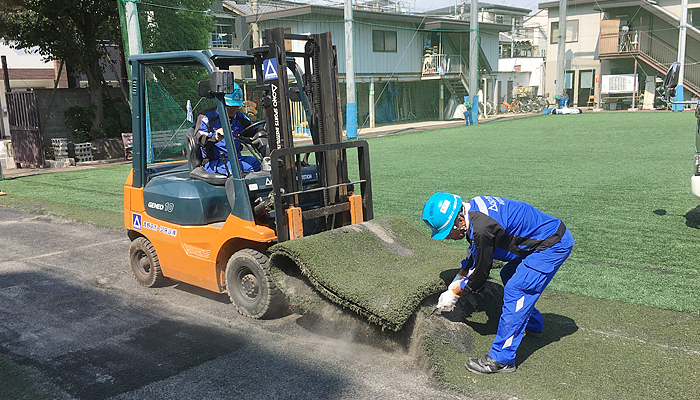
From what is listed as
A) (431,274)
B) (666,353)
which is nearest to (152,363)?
(431,274)

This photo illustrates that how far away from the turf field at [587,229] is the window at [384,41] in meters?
14.4

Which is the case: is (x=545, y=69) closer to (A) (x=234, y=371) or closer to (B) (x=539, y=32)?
(B) (x=539, y=32)

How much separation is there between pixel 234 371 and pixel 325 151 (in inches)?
86.4

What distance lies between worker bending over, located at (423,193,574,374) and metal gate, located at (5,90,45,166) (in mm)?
18615

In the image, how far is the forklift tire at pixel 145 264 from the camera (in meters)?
6.49

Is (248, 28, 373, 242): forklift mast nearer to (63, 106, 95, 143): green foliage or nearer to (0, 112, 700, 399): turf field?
(0, 112, 700, 399): turf field

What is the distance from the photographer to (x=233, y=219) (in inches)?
213

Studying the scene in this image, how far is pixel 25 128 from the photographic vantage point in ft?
64.2

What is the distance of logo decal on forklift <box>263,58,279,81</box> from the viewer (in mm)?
5281

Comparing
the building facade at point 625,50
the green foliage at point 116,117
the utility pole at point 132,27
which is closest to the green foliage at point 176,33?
the utility pole at point 132,27

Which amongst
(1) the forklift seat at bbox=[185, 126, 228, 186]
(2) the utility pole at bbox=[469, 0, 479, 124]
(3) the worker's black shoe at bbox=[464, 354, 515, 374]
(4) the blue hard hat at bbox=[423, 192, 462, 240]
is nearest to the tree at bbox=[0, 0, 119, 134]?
(1) the forklift seat at bbox=[185, 126, 228, 186]

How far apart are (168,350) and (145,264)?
82.4 inches

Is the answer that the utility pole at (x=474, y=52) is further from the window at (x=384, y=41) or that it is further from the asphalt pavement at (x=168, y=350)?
the asphalt pavement at (x=168, y=350)

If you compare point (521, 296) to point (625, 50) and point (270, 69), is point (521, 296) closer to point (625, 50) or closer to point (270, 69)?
point (270, 69)
